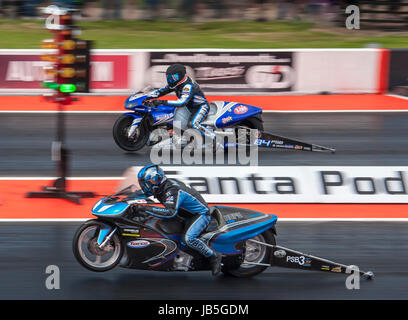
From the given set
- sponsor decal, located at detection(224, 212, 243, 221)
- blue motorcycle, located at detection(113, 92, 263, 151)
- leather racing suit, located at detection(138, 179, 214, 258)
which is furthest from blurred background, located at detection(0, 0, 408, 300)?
sponsor decal, located at detection(224, 212, 243, 221)

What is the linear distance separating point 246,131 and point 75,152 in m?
3.95

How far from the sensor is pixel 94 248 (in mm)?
8680

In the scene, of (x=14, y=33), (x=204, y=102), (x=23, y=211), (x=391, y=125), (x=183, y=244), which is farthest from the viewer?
(x=14, y=33)

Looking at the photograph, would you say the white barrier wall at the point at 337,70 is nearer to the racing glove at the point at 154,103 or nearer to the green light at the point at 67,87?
the racing glove at the point at 154,103

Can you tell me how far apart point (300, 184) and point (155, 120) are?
3.81 m

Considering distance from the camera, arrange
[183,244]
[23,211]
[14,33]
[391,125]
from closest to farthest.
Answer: [183,244] < [23,211] < [391,125] < [14,33]

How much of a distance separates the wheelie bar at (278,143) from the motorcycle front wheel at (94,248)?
6727mm

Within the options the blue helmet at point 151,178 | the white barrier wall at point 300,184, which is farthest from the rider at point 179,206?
the white barrier wall at point 300,184

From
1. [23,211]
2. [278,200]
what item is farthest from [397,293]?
[23,211]

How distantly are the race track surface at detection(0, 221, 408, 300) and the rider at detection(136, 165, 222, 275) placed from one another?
0.60 m

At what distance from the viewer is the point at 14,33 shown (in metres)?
25.2

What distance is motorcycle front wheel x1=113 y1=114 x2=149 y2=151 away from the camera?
1473 centimetres

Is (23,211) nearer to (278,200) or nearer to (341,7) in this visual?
(278,200)

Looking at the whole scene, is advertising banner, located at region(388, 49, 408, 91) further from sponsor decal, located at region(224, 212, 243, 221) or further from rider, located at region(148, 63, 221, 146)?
sponsor decal, located at region(224, 212, 243, 221)
